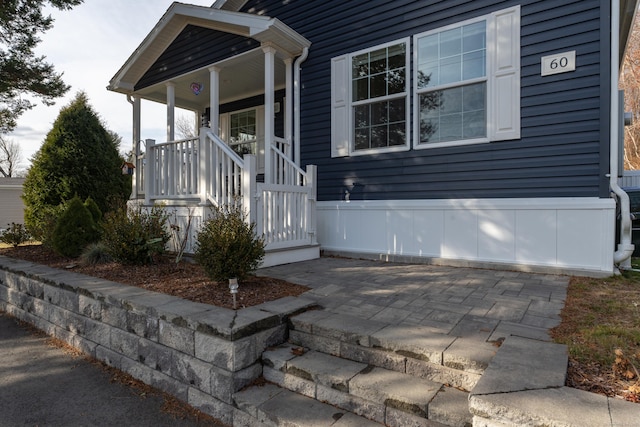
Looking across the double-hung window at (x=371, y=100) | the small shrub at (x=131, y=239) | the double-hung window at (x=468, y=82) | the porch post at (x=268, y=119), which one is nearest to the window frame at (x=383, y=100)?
the double-hung window at (x=371, y=100)

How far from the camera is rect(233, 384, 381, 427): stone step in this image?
70.3 inches

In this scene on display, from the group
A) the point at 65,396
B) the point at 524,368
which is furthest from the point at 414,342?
the point at 65,396

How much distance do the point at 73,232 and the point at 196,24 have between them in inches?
148

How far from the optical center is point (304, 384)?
2.03 meters

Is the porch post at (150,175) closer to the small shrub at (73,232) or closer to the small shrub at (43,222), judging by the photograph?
the small shrub at (73,232)

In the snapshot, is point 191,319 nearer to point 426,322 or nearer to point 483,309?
point 426,322

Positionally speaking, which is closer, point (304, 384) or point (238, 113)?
point (304, 384)

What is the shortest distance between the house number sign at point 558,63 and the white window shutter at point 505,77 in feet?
0.87

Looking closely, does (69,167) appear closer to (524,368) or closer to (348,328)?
(348,328)

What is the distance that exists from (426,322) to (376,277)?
1.48 m

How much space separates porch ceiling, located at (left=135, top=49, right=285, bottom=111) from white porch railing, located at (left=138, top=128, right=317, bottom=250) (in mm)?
1388

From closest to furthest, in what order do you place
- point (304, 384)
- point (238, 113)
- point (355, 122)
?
point (304, 384) < point (355, 122) < point (238, 113)

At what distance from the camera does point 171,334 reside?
243 centimetres

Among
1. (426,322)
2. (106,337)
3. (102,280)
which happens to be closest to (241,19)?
(102,280)
